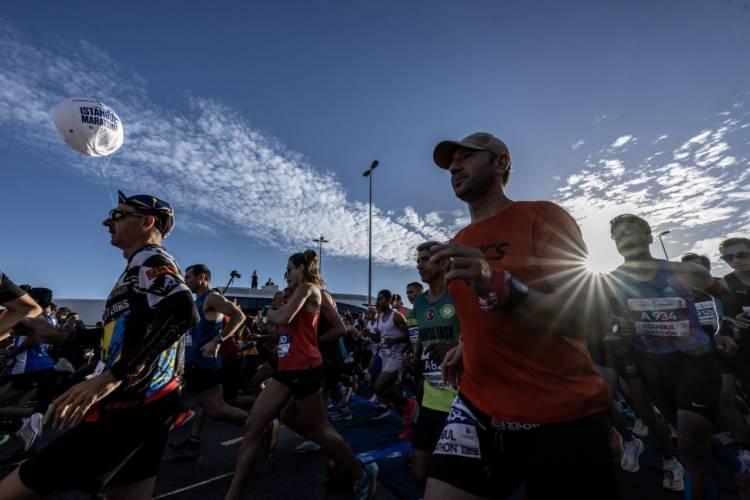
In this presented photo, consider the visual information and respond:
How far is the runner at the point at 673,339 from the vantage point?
106 inches

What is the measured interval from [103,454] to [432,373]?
247 cm

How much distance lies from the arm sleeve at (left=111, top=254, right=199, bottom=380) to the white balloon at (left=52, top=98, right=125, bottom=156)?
18.7ft

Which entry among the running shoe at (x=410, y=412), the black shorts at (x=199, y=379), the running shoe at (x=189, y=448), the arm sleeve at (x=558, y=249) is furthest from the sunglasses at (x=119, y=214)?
the running shoe at (x=410, y=412)

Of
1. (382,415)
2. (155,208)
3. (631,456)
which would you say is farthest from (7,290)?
(631,456)

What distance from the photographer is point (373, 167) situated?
2253 centimetres

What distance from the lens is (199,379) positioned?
192 inches

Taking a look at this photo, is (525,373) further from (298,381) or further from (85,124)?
(85,124)

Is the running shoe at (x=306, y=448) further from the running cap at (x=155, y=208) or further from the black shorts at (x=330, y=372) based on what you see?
the running cap at (x=155, y=208)

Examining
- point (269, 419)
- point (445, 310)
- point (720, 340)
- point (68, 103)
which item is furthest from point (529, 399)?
point (68, 103)

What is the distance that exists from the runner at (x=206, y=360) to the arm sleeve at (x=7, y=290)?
1.63 m

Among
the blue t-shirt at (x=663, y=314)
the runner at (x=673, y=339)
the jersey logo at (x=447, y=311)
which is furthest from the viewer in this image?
the jersey logo at (x=447, y=311)

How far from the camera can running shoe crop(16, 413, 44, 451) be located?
4477mm

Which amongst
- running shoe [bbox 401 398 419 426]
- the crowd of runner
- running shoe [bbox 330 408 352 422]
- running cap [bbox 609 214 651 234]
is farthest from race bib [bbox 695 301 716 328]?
running shoe [bbox 330 408 352 422]

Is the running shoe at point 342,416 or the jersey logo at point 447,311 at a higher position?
the jersey logo at point 447,311
